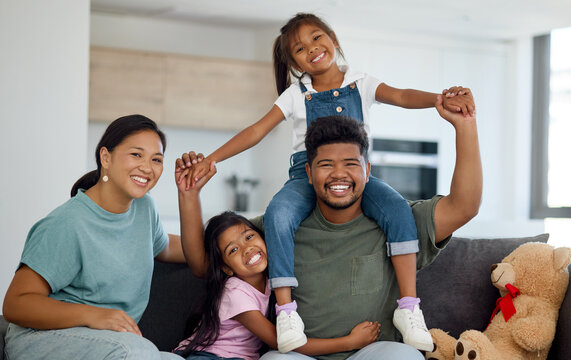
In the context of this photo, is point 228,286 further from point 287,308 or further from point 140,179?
point 140,179

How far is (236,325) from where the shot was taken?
214cm

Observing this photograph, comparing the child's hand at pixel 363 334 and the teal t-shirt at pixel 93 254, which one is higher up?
the teal t-shirt at pixel 93 254

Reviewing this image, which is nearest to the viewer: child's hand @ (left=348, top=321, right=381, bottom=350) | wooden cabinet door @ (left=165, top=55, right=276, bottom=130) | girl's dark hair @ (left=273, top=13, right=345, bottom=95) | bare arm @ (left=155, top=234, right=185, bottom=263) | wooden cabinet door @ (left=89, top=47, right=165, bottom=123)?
child's hand @ (left=348, top=321, right=381, bottom=350)

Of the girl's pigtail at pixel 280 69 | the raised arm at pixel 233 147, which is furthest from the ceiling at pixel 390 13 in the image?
the raised arm at pixel 233 147

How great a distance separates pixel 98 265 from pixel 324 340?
0.71 metres

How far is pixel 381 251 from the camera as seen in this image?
211cm

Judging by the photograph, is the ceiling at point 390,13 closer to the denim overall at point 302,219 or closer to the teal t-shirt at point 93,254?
the denim overall at point 302,219

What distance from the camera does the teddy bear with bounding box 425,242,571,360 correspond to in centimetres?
205

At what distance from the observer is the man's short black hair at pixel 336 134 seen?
6.98 feet

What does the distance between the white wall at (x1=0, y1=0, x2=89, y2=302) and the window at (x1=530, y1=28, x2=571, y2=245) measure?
4130mm

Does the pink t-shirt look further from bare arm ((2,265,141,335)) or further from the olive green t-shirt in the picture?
bare arm ((2,265,141,335))

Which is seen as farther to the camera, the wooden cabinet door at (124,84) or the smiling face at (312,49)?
the wooden cabinet door at (124,84)

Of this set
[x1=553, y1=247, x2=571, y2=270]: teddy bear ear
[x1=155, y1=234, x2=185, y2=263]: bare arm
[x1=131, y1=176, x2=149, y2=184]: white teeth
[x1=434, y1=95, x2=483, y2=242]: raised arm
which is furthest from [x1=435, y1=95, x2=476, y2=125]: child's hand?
[x1=155, y1=234, x2=185, y2=263]: bare arm

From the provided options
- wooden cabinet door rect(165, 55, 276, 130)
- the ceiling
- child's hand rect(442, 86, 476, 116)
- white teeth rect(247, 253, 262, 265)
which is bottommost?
white teeth rect(247, 253, 262, 265)
